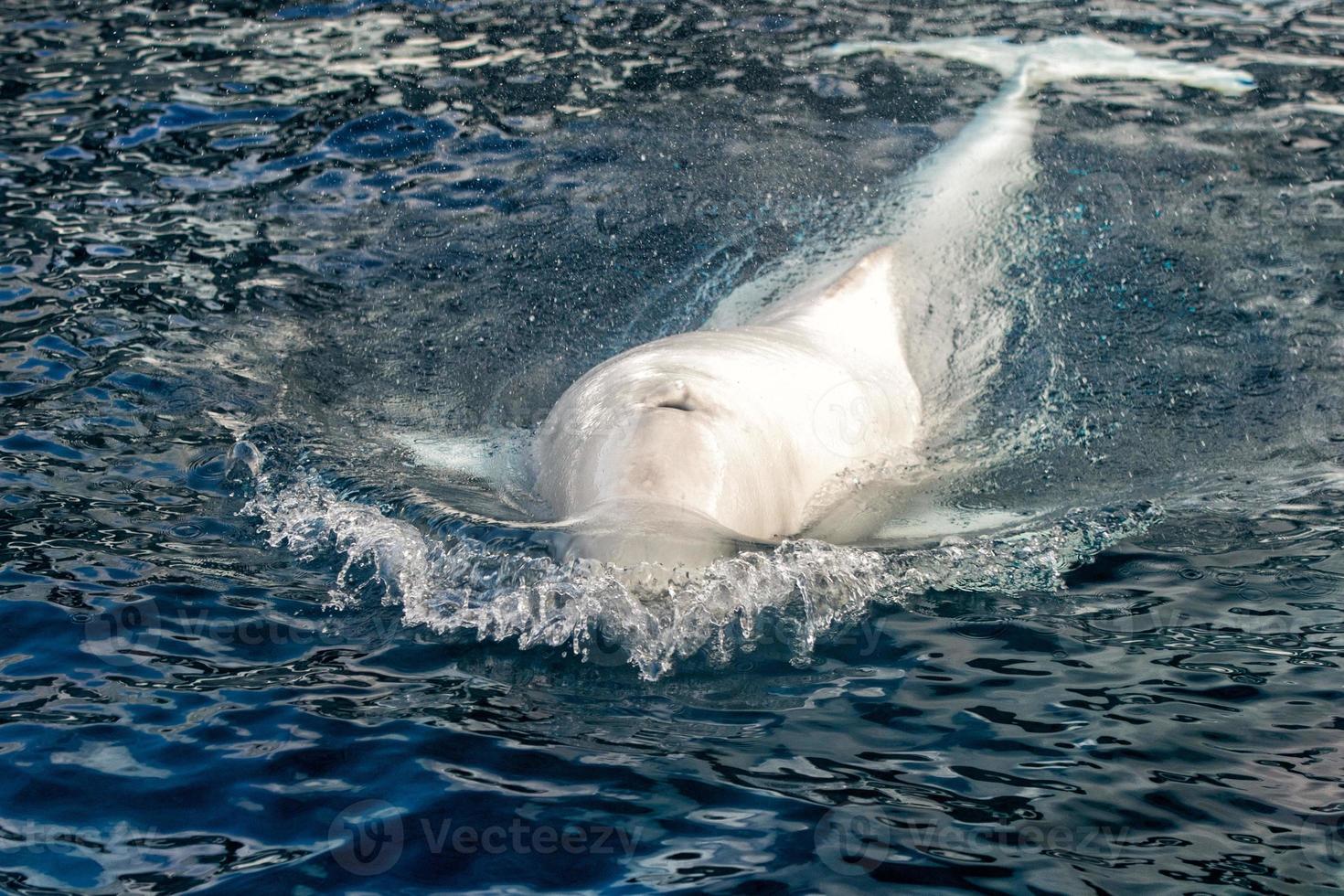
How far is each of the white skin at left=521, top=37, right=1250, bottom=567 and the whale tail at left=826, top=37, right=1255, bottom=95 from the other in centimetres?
265

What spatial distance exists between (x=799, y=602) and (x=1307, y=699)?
181 centimetres

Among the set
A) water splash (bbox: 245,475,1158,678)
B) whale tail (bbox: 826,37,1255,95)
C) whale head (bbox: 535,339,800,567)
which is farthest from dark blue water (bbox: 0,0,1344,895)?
whale tail (bbox: 826,37,1255,95)

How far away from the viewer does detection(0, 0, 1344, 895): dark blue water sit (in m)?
3.79

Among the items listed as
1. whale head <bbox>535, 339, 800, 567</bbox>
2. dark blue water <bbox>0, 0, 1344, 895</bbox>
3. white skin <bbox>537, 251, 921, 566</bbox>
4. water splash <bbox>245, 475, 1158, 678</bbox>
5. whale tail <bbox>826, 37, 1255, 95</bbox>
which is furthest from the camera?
whale tail <bbox>826, 37, 1255, 95</bbox>

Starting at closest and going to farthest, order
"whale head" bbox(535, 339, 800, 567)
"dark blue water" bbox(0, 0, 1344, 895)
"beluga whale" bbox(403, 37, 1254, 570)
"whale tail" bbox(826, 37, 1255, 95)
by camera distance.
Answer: "dark blue water" bbox(0, 0, 1344, 895)
"whale head" bbox(535, 339, 800, 567)
"beluga whale" bbox(403, 37, 1254, 570)
"whale tail" bbox(826, 37, 1255, 95)

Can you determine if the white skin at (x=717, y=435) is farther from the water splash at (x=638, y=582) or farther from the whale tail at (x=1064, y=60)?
the whale tail at (x=1064, y=60)

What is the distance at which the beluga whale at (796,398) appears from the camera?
16.3 ft

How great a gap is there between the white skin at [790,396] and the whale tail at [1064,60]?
2652 millimetres

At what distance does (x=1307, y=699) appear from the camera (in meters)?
4.56

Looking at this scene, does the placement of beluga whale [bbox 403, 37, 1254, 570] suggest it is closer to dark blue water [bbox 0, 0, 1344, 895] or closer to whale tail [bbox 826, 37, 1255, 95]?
dark blue water [bbox 0, 0, 1344, 895]

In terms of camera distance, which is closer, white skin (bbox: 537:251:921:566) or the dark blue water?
the dark blue water

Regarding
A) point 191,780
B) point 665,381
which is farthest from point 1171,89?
point 191,780

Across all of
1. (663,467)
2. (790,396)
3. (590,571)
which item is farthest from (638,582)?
(790,396)

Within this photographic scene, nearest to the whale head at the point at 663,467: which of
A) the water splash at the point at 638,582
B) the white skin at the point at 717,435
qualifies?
the white skin at the point at 717,435
